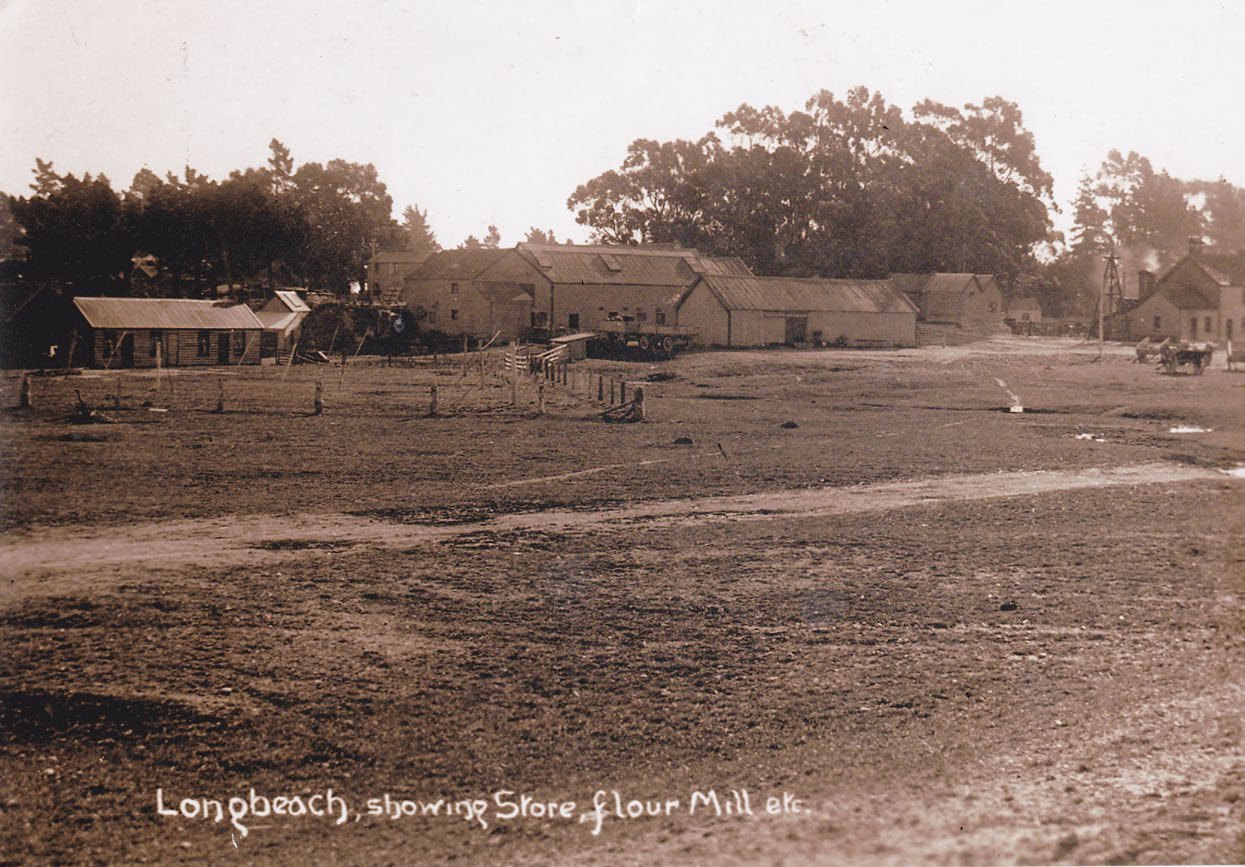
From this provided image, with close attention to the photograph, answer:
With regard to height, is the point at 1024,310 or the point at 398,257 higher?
the point at 398,257

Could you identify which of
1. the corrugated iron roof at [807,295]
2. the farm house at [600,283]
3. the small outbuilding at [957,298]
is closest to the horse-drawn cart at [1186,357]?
the corrugated iron roof at [807,295]

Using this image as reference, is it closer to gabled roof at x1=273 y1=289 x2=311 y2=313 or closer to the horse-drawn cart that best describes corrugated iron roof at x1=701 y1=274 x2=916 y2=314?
the horse-drawn cart

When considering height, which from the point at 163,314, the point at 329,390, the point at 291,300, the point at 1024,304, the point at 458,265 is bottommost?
the point at 329,390

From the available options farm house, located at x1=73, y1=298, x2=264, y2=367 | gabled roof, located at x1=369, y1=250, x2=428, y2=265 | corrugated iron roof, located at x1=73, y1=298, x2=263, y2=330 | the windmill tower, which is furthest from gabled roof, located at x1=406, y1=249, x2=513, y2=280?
the windmill tower

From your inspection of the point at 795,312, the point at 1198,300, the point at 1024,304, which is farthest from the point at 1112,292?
the point at 795,312

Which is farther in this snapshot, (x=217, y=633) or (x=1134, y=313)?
(x=1134, y=313)

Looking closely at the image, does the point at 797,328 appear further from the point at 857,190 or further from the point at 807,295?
the point at 857,190

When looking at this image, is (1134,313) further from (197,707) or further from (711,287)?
(197,707)

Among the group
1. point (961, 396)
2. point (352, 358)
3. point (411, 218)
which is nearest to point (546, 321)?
point (352, 358)
